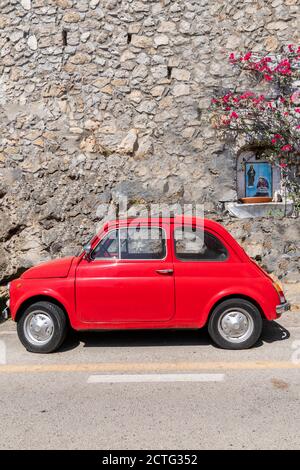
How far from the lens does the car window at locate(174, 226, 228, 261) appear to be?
506 centimetres

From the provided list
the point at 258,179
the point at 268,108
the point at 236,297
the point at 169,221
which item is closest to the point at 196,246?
the point at 169,221

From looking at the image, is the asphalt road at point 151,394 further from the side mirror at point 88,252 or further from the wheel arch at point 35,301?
the side mirror at point 88,252

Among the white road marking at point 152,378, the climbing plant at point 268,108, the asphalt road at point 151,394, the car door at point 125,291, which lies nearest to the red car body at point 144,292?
the car door at point 125,291

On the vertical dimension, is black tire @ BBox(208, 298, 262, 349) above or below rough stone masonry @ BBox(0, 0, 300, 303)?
below

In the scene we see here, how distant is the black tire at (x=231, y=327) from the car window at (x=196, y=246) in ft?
1.99

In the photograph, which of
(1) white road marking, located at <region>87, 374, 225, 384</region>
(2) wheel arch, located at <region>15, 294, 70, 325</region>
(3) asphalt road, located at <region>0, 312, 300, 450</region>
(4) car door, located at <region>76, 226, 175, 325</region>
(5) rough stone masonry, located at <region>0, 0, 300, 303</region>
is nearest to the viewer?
(3) asphalt road, located at <region>0, 312, 300, 450</region>

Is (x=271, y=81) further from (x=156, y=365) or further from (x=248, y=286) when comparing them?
(x=156, y=365)

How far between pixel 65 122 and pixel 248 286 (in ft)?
19.0

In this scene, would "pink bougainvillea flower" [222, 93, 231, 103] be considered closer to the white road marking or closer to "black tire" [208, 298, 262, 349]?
"black tire" [208, 298, 262, 349]

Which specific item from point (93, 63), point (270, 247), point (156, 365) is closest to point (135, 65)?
point (93, 63)

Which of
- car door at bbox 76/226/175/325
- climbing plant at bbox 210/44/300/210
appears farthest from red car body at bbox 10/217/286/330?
climbing plant at bbox 210/44/300/210

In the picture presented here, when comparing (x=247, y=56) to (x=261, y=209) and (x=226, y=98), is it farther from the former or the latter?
(x=261, y=209)

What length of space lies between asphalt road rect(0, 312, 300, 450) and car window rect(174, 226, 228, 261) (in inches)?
45.5

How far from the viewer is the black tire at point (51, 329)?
4.89 meters
